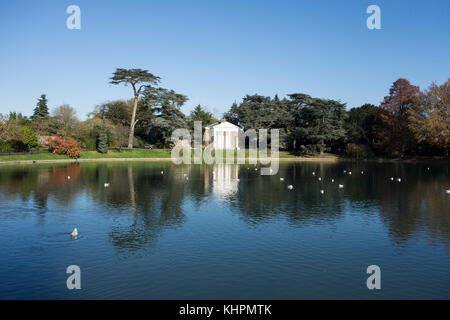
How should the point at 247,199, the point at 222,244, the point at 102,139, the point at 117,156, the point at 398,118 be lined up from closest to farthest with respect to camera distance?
the point at 222,244 → the point at 247,199 → the point at 102,139 → the point at 117,156 → the point at 398,118

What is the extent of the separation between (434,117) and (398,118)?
8608 mm

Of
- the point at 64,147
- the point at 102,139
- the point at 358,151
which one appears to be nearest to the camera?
the point at 64,147

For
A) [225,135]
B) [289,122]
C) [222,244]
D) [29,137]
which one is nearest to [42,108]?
[29,137]

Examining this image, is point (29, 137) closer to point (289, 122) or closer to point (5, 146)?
point (5, 146)

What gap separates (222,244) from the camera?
43.2ft

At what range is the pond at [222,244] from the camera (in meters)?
9.34

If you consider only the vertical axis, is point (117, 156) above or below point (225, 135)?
below

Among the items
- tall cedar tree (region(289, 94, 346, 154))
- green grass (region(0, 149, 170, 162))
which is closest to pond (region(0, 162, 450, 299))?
green grass (region(0, 149, 170, 162))

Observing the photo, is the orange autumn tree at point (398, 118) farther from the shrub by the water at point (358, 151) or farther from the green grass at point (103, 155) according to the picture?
the green grass at point (103, 155)

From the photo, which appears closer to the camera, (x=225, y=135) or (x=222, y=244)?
(x=222, y=244)

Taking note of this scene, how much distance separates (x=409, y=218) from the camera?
1745 centimetres

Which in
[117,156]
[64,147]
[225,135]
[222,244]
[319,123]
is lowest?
[222,244]
